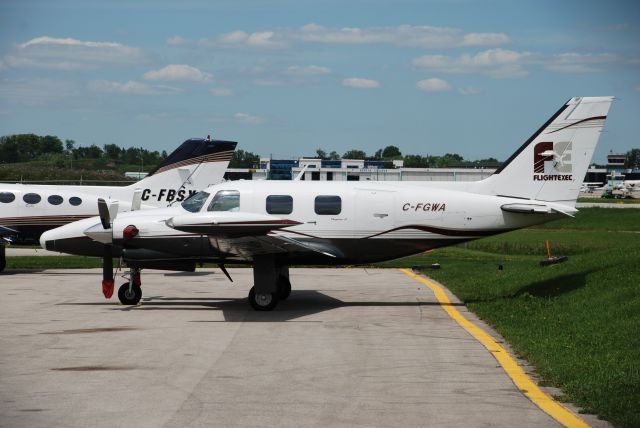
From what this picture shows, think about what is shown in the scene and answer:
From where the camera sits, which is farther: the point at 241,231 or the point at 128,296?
the point at 128,296

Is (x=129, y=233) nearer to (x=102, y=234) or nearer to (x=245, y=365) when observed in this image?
(x=102, y=234)

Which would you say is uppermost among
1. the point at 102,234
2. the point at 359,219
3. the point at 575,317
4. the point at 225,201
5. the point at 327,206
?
the point at 225,201

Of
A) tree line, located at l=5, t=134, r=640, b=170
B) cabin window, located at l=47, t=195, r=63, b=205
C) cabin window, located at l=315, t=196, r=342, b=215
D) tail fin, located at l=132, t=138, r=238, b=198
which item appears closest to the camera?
cabin window, located at l=315, t=196, r=342, b=215

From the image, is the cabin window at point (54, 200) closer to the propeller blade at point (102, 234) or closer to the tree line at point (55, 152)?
the propeller blade at point (102, 234)

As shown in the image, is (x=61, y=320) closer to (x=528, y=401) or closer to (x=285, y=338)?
(x=285, y=338)

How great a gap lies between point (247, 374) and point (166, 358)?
1735 millimetres

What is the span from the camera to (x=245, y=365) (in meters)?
12.2

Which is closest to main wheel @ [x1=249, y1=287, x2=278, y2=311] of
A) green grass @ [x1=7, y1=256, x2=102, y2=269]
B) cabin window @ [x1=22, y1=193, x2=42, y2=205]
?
cabin window @ [x1=22, y1=193, x2=42, y2=205]

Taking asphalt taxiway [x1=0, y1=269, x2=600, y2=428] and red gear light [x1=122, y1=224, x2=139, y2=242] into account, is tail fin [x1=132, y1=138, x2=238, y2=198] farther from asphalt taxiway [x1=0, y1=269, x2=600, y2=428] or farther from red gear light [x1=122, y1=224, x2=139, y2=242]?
red gear light [x1=122, y1=224, x2=139, y2=242]

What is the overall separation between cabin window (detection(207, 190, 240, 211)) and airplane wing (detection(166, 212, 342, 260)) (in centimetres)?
95

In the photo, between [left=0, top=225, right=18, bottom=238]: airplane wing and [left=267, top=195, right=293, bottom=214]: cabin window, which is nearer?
[left=267, top=195, right=293, bottom=214]: cabin window

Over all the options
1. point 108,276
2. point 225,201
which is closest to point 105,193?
point 108,276

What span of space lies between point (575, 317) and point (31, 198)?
1810 centimetres

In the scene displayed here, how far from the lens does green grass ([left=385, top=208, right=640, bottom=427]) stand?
33.7 ft
